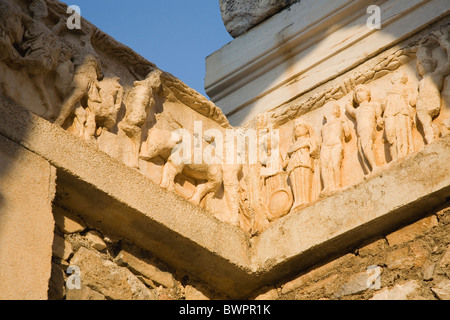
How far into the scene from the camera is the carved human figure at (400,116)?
5289 mm

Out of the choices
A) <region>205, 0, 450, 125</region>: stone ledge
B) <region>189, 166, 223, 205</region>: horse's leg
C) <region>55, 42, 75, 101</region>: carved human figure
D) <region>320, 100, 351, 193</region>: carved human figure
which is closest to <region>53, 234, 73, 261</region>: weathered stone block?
<region>55, 42, 75, 101</region>: carved human figure

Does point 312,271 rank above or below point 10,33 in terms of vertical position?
below

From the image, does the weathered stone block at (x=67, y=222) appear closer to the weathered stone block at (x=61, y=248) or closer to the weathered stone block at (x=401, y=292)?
the weathered stone block at (x=61, y=248)

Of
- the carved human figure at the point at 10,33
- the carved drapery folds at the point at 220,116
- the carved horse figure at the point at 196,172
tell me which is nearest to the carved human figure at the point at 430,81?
the carved drapery folds at the point at 220,116

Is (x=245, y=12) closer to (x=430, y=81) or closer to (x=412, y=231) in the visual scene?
(x=430, y=81)

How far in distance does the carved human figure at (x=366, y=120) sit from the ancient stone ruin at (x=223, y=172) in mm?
12

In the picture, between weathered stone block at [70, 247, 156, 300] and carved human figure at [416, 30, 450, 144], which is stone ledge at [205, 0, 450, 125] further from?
weathered stone block at [70, 247, 156, 300]

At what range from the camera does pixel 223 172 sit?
5.78 metres

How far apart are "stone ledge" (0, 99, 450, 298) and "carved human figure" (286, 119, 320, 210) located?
253 mm

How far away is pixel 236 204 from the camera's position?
5.66 metres

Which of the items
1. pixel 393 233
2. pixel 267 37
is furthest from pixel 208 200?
pixel 267 37

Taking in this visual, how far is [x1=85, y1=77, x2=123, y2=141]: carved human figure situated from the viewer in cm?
505

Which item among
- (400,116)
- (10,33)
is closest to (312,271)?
(400,116)

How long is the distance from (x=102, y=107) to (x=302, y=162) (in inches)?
53.0
